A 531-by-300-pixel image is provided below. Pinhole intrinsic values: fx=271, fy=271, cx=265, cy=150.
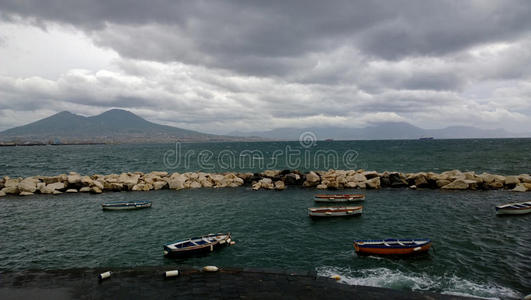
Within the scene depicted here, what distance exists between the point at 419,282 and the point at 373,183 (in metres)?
27.0

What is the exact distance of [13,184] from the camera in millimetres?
39562

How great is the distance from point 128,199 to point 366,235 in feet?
98.5

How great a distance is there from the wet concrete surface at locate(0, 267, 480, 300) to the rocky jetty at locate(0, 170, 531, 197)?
88.6 feet

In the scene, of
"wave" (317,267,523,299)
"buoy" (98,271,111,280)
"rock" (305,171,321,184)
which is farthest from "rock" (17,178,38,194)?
"wave" (317,267,523,299)

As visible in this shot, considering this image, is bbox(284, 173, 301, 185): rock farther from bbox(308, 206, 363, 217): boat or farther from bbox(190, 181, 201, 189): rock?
bbox(308, 206, 363, 217): boat

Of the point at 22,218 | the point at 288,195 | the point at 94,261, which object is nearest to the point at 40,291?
the point at 94,261

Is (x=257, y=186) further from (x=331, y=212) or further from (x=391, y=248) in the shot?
(x=391, y=248)

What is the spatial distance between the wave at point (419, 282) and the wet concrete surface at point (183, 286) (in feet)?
4.94

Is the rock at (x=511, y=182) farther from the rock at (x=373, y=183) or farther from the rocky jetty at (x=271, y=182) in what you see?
the rock at (x=373, y=183)

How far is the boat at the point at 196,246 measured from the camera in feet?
61.4

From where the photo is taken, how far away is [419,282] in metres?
15.1

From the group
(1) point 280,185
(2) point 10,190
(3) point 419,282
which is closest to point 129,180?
(2) point 10,190

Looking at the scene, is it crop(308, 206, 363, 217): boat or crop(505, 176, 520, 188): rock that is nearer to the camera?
crop(308, 206, 363, 217): boat

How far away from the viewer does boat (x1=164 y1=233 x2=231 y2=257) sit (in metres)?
18.7
